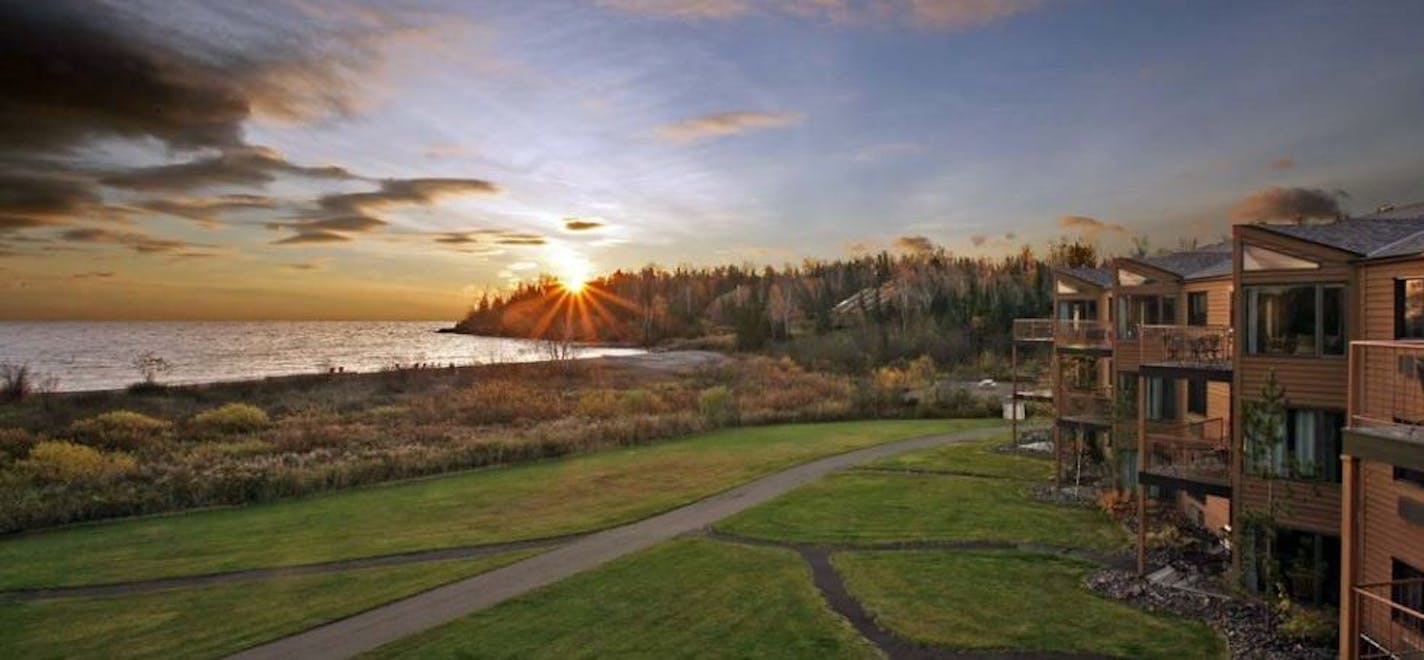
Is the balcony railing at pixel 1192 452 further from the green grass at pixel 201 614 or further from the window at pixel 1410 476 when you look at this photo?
the green grass at pixel 201 614

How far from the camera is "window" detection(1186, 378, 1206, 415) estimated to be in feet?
70.9

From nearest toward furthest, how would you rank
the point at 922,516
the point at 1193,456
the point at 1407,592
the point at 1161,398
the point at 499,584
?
the point at 1407,592 → the point at 499,584 → the point at 1193,456 → the point at 922,516 → the point at 1161,398

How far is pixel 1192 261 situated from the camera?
2434 centimetres

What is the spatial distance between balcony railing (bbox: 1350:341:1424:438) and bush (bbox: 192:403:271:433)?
4304 cm

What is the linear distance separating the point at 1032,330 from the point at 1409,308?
1949cm

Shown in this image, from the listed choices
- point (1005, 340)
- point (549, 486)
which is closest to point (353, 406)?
point (549, 486)

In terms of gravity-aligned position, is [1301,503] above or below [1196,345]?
below

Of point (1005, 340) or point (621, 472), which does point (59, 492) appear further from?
point (1005, 340)

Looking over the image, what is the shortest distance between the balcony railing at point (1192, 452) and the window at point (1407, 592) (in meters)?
4.00

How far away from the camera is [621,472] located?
100.0ft

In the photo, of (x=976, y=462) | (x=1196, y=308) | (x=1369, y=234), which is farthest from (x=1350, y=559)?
(x=976, y=462)

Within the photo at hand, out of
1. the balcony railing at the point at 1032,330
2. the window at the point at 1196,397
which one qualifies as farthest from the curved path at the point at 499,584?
the window at the point at 1196,397

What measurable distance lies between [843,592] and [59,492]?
82.5ft

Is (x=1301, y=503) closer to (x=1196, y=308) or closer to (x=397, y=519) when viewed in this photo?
(x=1196, y=308)
